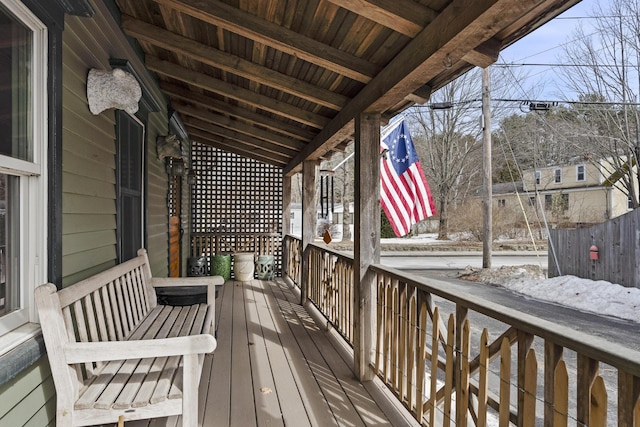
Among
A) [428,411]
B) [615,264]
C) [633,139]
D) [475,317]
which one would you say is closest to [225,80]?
[428,411]

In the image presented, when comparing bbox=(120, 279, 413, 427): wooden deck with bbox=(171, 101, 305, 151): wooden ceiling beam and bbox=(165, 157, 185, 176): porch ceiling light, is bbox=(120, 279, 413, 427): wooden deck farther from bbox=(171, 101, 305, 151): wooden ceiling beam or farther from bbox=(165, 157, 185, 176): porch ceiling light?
bbox=(171, 101, 305, 151): wooden ceiling beam

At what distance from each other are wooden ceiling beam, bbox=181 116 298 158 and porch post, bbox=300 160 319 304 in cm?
60

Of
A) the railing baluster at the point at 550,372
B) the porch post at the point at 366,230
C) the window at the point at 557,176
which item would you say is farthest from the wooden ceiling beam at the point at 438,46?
the window at the point at 557,176

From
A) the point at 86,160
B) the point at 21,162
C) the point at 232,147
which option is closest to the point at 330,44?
the point at 86,160

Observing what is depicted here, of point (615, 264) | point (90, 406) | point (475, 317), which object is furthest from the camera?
point (615, 264)

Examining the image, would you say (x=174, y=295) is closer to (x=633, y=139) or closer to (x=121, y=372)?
(x=121, y=372)

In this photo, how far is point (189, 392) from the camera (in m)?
1.73

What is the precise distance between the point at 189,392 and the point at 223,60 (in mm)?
2503

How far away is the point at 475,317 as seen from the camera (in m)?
5.89

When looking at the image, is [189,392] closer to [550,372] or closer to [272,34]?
[550,372]

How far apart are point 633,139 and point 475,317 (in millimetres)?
9644

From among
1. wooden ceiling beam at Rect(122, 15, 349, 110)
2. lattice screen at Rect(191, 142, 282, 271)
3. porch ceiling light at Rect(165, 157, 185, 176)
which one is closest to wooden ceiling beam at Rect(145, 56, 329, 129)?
wooden ceiling beam at Rect(122, 15, 349, 110)

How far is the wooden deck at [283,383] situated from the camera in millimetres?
2361

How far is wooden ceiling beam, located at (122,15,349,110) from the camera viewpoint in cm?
300
